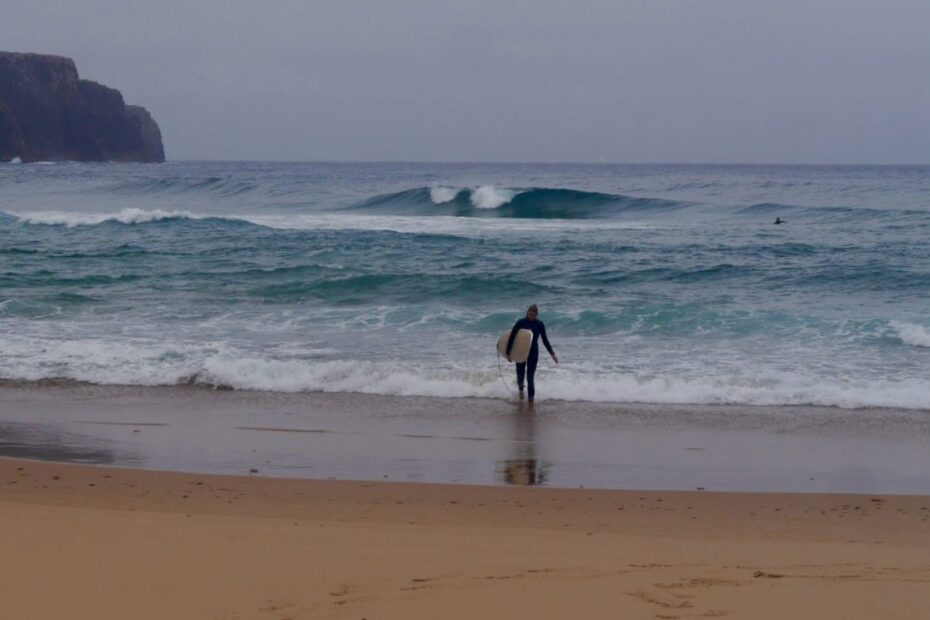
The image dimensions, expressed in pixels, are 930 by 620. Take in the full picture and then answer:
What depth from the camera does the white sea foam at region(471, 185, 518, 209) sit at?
43719 mm

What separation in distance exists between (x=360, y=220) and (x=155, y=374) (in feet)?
83.5

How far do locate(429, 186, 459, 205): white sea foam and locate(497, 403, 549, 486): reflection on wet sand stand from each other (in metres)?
35.8

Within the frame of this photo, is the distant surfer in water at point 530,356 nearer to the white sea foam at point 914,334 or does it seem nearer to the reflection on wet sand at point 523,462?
the reflection on wet sand at point 523,462

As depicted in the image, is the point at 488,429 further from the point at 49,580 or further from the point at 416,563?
the point at 49,580

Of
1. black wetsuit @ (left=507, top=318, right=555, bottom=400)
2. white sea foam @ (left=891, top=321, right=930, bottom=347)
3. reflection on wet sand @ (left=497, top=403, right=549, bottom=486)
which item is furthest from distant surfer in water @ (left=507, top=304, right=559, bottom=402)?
white sea foam @ (left=891, top=321, right=930, bottom=347)

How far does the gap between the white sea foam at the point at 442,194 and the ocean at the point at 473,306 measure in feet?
36.9

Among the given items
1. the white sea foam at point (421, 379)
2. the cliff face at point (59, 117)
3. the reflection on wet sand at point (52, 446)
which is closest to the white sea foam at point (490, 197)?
the white sea foam at point (421, 379)

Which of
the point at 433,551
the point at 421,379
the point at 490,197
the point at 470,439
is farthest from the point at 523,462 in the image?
the point at 490,197

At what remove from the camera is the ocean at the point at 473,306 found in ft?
39.2

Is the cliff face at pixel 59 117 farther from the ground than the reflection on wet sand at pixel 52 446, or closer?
farther from the ground

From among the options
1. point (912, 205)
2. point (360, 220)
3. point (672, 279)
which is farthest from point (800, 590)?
point (912, 205)

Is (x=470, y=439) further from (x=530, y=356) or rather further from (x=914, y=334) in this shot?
(x=914, y=334)

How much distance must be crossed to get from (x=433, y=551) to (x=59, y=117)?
128m

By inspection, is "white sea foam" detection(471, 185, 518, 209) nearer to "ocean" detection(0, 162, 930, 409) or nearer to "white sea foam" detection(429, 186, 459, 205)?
"white sea foam" detection(429, 186, 459, 205)
